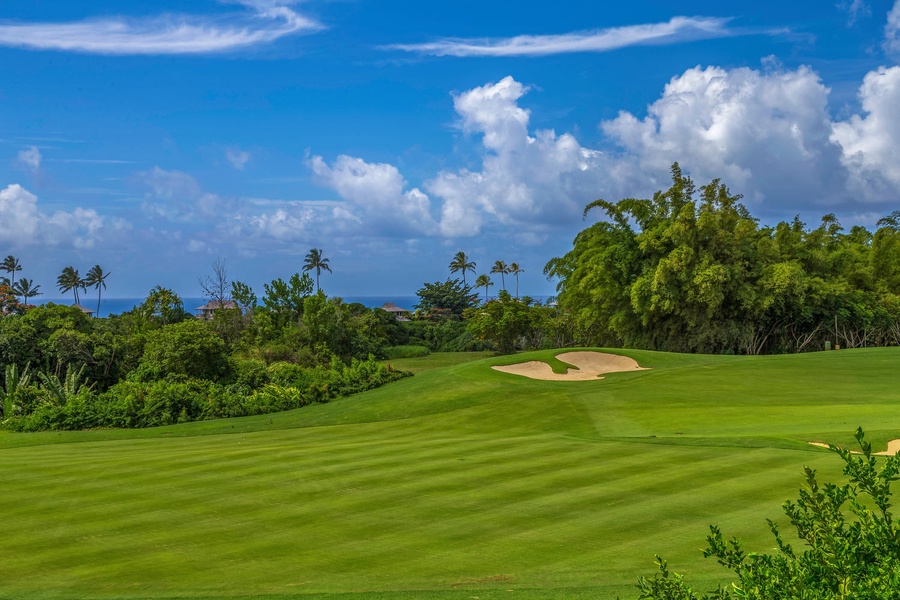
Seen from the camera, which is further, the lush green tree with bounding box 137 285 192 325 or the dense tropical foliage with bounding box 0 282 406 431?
the lush green tree with bounding box 137 285 192 325

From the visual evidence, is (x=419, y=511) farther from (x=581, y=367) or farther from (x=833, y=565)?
(x=581, y=367)

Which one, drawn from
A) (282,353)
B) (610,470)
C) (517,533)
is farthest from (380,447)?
(282,353)

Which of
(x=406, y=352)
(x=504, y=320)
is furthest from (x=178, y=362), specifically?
(x=406, y=352)

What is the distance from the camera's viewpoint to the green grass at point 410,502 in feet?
28.5

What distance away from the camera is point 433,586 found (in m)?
8.34

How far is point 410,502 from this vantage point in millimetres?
11602

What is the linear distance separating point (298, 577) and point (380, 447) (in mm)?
8066

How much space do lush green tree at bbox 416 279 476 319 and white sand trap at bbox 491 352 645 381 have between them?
6412 centimetres

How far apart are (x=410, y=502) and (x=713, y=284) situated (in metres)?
32.8

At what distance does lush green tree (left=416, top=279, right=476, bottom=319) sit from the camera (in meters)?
97.4

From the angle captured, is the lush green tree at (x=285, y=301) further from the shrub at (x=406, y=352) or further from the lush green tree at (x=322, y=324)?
the shrub at (x=406, y=352)

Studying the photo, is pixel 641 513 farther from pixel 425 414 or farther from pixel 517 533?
pixel 425 414

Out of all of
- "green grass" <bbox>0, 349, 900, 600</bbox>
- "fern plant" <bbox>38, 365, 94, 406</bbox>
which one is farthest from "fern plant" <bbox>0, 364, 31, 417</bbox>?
"green grass" <bbox>0, 349, 900, 600</bbox>

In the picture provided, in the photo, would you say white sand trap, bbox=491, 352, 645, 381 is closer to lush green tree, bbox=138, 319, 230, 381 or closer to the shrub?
lush green tree, bbox=138, 319, 230, 381
